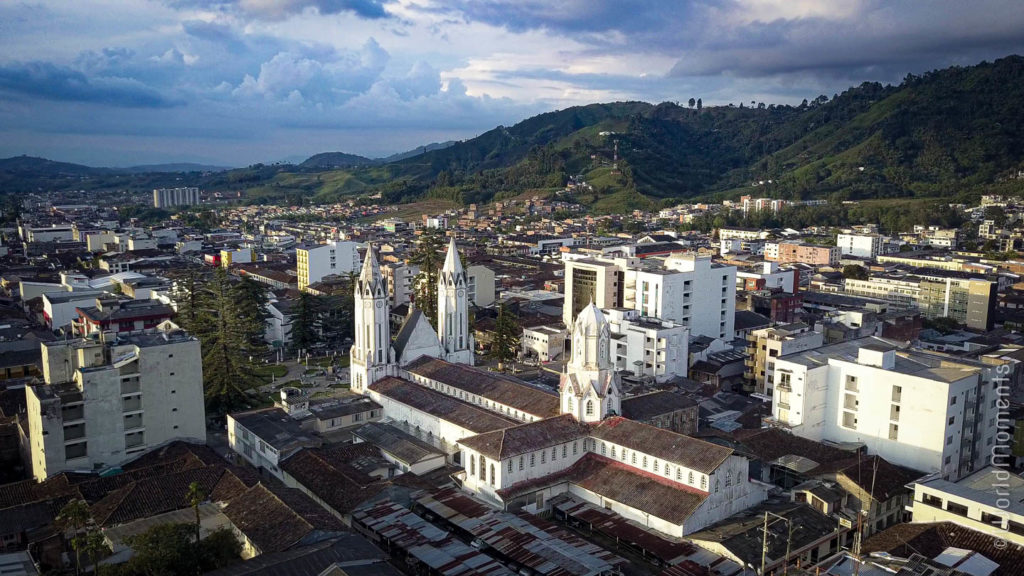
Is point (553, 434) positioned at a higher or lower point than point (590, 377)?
lower

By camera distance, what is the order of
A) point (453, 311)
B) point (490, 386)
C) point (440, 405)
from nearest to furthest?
point (440, 405)
point (490, 386)
point (453, 311)

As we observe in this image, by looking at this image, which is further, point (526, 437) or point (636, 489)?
point (526, 437)

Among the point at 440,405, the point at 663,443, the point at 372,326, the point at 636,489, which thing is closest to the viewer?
the point at 636,489

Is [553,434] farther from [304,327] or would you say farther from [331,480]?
[304,327]

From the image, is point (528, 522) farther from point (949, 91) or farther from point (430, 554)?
point (949, 91)

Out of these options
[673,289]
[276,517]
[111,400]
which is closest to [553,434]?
[276,517]

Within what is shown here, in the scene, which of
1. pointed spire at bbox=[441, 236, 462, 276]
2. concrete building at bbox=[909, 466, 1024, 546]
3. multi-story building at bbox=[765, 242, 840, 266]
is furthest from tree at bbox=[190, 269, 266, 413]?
multi-story building at bbox=[765, 242, 840, 266]

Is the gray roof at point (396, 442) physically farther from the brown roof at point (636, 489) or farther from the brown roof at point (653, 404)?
the brown roof at point (653, 404)
